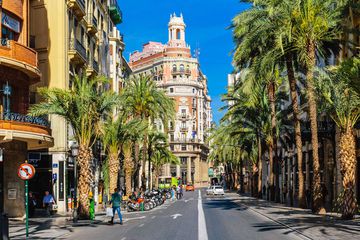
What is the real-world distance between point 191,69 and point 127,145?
357 ft

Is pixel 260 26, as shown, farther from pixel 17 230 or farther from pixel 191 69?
pixel 191 69

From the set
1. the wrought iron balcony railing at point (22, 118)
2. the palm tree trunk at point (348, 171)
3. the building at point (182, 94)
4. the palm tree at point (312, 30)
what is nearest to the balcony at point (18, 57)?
the wrought iron balcony railing at point (22, 118)

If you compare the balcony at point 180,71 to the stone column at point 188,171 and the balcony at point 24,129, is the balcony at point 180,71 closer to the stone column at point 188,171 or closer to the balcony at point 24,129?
the stone column at point 188,171

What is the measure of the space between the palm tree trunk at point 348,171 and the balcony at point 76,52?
23.0 metres

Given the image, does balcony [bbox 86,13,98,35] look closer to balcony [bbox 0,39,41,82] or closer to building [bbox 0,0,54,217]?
building [bbox 0,0,54,217]

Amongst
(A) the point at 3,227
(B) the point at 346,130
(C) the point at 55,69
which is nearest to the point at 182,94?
(C) the point at 55,69

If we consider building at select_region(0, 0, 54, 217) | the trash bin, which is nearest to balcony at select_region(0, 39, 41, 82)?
building at select_region(0, 0, 54, 217)

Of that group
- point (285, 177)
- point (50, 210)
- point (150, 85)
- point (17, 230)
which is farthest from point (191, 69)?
point (17, 230)

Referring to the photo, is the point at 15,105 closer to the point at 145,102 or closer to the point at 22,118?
the point at 22,118

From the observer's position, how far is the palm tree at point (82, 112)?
31188 millimetres

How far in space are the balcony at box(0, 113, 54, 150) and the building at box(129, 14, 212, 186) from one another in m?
119

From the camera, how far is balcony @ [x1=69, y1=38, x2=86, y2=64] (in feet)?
142

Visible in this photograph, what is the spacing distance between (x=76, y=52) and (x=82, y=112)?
13185 millimetres

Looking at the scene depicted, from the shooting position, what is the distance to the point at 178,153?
15525 cm
